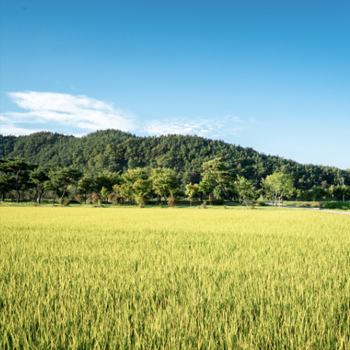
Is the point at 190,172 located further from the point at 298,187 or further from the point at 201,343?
the point at 201,343

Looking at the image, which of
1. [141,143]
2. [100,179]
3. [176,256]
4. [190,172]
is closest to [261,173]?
[190,172]

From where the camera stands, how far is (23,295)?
2.12 meters

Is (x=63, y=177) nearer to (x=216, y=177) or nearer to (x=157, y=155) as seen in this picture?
(x=216, y=177)

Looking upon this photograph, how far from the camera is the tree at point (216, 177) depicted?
153ft

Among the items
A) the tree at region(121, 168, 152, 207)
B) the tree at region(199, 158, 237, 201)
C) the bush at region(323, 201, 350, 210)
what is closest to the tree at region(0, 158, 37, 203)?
the tree at region(121, 168, 152, 207)

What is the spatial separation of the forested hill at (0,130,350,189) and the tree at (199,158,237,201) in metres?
21.3

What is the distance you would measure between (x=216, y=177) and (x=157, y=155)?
5661 cm

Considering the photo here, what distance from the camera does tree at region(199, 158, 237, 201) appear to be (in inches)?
1841

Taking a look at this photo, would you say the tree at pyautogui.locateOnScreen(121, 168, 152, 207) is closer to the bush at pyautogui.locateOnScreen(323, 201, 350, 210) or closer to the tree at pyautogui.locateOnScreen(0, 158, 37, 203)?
the tree at pyautogui.locateOnScreen(0, 158, 37, 203)

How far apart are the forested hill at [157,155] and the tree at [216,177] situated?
2133 cm

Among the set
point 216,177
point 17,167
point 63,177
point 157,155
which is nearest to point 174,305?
point 63,177

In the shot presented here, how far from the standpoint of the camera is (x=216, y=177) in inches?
1954

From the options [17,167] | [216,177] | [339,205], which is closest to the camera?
[339,205]

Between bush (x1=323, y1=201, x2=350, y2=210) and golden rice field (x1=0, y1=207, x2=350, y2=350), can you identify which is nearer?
golden rice field (x1=0, y1=207, x2=350, y2=350)
